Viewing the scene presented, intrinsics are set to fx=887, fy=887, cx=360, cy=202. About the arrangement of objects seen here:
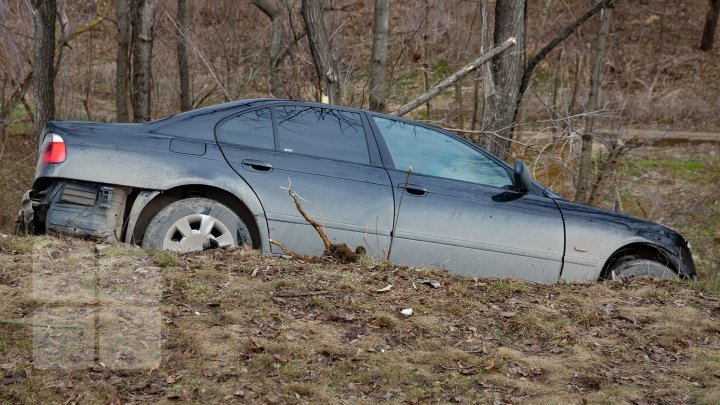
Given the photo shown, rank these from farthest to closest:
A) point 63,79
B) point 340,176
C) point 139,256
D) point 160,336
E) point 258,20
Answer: point 258,20
point 63,79
point 340,176
point 139,256
point 160,336

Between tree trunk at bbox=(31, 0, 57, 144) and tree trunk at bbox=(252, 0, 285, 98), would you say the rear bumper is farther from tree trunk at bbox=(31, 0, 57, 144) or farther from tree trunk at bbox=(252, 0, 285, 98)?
tree trunk at bbox=(252, 0, 285, 98)

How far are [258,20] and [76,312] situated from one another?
1402 centimetres

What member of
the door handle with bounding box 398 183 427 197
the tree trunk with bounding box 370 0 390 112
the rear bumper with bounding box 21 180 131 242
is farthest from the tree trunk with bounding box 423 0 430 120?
the rear bumper with bounding box 21 180 131 242

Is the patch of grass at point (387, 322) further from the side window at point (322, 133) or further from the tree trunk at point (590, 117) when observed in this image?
the tree trunk at point (590, 117)

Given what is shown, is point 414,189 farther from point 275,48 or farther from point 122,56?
point 122,56

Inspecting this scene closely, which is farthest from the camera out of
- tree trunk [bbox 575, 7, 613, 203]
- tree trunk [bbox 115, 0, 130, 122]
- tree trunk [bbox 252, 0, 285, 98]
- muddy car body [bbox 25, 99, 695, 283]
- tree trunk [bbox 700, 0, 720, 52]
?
tree trunk [bbox 700, 0, 720, 52]

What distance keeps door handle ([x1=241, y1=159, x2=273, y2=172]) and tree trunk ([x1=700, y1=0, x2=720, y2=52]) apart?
3106 centimetres

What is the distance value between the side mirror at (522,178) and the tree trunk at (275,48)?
6.34 m

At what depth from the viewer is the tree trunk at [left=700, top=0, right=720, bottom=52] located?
33.8 m

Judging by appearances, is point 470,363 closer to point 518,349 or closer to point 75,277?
point 518,349

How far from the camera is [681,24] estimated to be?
35.9 m

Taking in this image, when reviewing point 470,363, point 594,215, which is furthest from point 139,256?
point 594,215

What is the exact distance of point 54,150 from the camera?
6180 millimetres

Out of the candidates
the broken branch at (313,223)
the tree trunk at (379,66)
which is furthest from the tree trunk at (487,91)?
the broken branch at (313,223)
